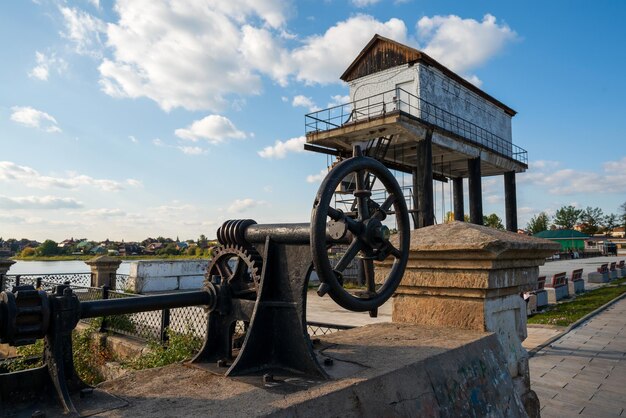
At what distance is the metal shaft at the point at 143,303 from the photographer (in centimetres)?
197

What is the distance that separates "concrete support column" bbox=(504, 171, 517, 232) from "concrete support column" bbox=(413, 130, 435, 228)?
26.9ft

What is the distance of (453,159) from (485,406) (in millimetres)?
20412

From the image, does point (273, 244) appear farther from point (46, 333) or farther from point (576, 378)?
point (576, 378)

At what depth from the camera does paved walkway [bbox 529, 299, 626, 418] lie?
13.6 ft

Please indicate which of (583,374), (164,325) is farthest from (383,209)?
(164,325)

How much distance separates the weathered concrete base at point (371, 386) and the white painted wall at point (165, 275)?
41.6 feet

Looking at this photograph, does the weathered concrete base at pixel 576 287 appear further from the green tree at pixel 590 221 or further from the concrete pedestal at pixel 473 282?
the green tree at pixel 590 221

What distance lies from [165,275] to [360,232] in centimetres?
1504

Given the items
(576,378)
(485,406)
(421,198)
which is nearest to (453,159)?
(421,198)

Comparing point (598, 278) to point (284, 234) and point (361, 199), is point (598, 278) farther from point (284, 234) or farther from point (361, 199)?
point (284, 234)

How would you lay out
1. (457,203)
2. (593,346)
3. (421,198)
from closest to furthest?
(593,346), (421,198), (457,203)

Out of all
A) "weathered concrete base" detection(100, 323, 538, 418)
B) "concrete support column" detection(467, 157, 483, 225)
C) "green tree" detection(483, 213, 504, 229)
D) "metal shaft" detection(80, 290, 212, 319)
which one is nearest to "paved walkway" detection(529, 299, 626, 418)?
"weathered concrete base" detection(100, 323, 538, 418)

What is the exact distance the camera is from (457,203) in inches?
1031

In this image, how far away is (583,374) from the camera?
209 inches
